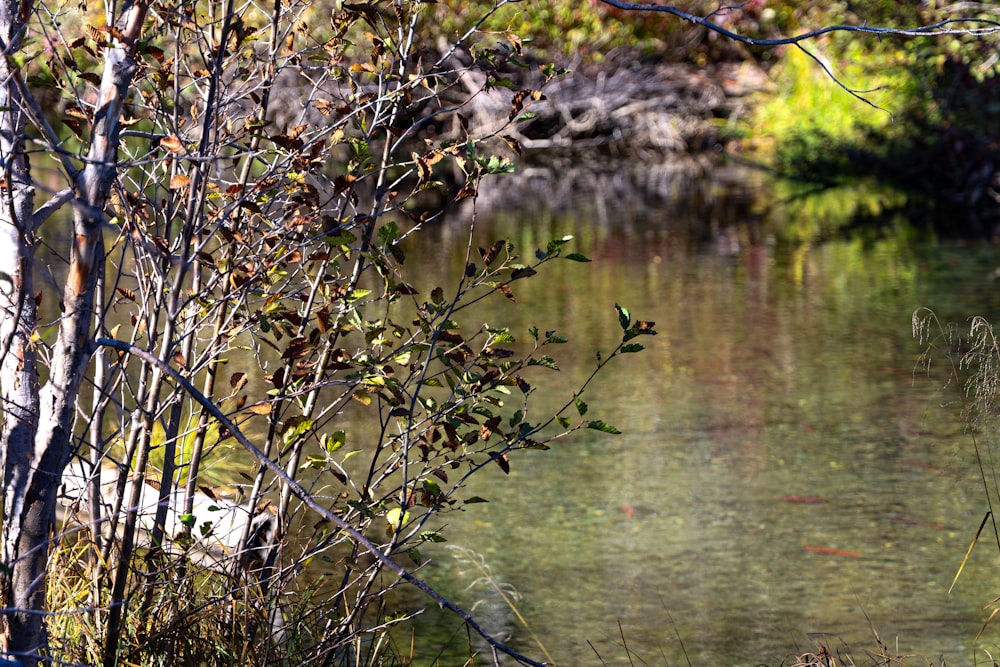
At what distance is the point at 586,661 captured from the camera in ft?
12.7

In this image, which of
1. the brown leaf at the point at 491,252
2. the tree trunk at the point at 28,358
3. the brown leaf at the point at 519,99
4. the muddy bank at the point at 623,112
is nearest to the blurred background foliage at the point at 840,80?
the muddy bank at the point at 623,112

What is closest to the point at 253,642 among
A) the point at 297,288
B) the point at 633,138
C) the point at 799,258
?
the point at 297,288

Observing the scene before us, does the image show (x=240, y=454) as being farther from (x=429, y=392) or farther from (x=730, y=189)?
(x=730, y=189)

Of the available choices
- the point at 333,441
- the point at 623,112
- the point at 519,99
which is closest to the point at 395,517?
the point at 333,441

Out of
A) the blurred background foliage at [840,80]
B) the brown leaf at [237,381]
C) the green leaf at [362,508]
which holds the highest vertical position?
the blurred background foliage at [840,80]

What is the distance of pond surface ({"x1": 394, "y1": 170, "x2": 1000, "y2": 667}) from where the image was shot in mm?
4062

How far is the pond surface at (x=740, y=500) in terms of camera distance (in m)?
4.06

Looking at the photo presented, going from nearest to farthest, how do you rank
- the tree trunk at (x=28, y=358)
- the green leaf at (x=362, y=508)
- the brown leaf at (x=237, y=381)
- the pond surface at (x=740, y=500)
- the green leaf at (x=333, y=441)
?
the tree trunk at (x=28, y=358) < the green leaf at (x=362, y=508) < the green leaf at (x=333, y=441) < the brown leaf at (x=237, y=381) < the pond surface at (x=740, y=500)

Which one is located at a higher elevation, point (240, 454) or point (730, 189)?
point (730, 189)

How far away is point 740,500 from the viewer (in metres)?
5.18

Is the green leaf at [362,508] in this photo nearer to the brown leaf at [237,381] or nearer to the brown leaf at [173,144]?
the brown leaf at [237,381]

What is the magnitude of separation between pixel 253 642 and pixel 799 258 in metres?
8.68

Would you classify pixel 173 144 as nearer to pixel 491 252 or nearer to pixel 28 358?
pixel 28 358

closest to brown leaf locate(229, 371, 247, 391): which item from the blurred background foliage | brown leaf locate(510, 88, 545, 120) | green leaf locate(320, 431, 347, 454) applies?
green leaf locate(320, 431, 347, 454)
